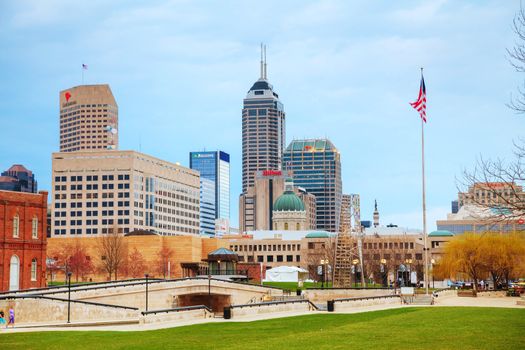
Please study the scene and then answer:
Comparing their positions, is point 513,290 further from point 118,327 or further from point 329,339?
point 329,339

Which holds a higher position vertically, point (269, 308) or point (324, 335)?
point (324, 335)

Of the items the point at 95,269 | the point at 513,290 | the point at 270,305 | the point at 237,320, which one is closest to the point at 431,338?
the point at 237,320

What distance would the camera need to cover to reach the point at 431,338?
40.3m

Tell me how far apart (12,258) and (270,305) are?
32963 mm

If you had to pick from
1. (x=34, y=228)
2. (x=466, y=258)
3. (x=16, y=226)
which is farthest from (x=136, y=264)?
(x=466, y=258)

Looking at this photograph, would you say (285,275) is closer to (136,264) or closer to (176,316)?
(136,264)

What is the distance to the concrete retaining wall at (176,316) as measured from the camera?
5950 cm

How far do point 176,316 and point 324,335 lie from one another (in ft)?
68.1

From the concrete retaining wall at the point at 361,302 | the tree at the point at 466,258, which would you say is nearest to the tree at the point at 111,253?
the tree at the point at 466,258

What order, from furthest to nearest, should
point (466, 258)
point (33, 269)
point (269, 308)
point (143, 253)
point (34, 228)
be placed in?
point (143, 253), point (466, 258), point (33, 269), point (34, 228), point (269, 308)

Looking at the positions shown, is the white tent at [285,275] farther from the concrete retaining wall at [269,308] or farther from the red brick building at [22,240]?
the concrete retaining wall at [269,308]

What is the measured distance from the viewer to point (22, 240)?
89312 mm

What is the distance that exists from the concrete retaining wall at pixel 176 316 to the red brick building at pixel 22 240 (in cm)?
3040

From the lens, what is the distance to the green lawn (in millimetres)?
38719
